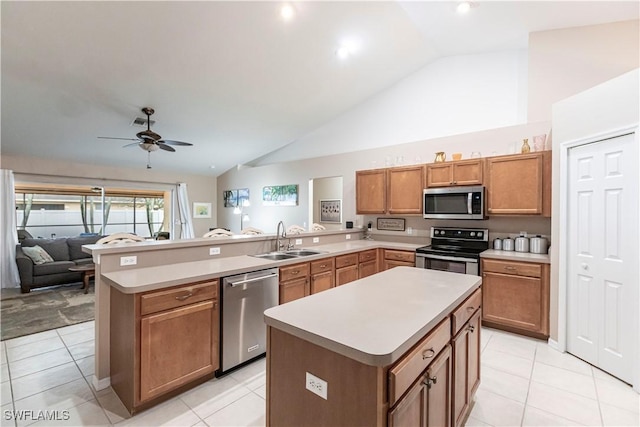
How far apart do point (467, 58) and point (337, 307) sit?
4481 mm

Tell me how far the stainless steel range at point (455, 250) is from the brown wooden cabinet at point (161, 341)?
275cm

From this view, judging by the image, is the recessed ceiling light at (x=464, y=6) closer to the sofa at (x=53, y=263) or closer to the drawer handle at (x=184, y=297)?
the drawer handle at (x=184, y=297)

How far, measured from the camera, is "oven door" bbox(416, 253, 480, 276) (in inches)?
134

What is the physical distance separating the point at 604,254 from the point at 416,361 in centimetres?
256

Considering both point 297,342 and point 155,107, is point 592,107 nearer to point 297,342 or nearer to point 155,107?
point 297,342

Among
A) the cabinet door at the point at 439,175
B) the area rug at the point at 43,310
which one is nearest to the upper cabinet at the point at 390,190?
the cabinet door at the point at 439,175

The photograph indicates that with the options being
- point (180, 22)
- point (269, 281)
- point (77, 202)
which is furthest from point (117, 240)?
point (77, 202)

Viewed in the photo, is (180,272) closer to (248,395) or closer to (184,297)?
(184,297)

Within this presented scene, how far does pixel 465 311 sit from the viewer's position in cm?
168

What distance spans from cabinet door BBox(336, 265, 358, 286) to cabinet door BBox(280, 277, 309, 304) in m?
0.60

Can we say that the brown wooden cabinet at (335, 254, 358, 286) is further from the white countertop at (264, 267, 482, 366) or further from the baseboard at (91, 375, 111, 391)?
the baseboard at (91, 375, 111, 391)

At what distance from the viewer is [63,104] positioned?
12.8ft

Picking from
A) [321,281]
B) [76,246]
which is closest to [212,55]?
[321,281]

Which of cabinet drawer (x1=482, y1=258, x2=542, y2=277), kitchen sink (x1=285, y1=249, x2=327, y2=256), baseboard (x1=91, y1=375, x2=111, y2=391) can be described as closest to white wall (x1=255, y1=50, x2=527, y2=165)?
cabinet drawer (x1=482, y1=258, x2=542, y2=277)
